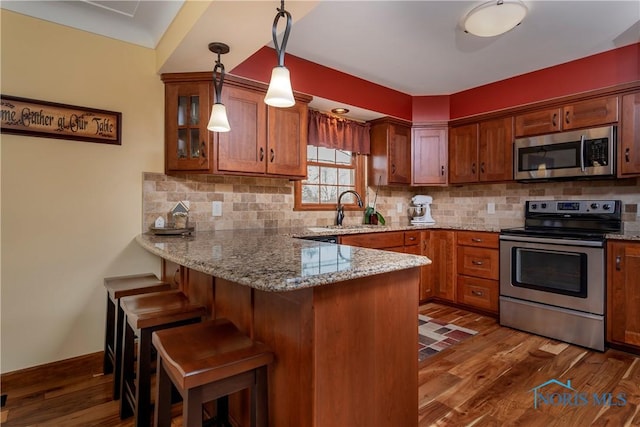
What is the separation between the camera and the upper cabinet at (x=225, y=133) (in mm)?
2492

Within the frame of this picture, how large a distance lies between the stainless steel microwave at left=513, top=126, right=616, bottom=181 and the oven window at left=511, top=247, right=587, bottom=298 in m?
0.75

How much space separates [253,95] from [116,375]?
212 centimetres

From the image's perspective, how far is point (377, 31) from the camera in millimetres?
2508

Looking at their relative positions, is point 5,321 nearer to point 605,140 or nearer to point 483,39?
point 483,39

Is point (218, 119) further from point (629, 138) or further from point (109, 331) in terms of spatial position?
point (629, 138)

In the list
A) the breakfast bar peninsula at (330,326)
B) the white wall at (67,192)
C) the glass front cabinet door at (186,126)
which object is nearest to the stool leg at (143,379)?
the breakfast bar peninsula at (330,326)

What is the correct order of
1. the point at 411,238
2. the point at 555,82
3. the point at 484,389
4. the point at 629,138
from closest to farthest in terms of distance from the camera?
the point at 484,389, the point at 629,138, the point at 555,82, the point at 411,238

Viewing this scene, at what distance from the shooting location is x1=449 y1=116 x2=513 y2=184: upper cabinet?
340cm

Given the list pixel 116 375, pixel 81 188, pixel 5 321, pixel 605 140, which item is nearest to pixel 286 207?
pixel 81 188

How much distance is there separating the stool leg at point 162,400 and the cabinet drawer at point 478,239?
298cm

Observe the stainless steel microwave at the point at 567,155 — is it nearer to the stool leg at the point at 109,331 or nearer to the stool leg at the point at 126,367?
the stool leg at the point at 126,367

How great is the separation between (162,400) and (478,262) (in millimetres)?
3023

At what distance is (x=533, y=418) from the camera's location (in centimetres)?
173

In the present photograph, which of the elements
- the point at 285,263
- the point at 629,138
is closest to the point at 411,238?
the point at 629,138
